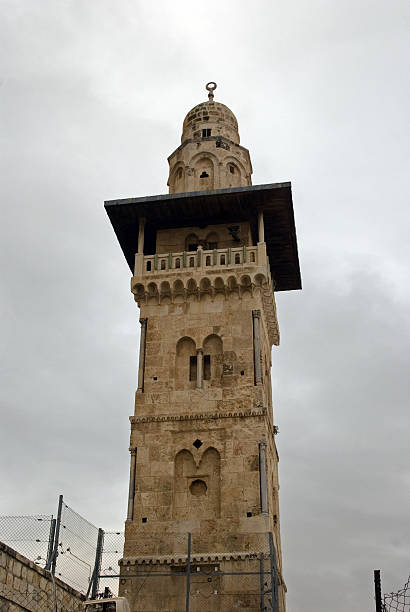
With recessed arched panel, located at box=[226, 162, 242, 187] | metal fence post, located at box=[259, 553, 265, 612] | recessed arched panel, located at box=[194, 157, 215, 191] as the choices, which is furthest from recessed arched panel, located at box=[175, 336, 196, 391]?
recessed arched panel, located at box=[226, 162, 242, 187]

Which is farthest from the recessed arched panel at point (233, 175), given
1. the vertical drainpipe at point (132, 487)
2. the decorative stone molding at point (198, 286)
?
the vertical drainpipe at point (132, 487)

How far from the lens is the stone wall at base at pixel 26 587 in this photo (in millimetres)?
13711

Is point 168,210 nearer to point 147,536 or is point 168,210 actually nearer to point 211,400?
point 211,400

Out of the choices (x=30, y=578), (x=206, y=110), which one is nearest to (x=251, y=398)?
(x=30, y=578)

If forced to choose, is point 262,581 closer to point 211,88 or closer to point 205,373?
point 205,373

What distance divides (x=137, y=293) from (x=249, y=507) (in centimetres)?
972

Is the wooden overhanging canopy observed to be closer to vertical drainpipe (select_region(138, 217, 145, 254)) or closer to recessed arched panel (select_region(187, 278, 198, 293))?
vertical drainpipe (select_region(138, 217, 145, 254))

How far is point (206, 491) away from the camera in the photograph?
→ 82.5 ft

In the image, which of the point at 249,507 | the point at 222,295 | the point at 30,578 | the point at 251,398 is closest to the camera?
the point at 30,578

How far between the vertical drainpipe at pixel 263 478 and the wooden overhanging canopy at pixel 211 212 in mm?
10215

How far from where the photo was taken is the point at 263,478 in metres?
24.6

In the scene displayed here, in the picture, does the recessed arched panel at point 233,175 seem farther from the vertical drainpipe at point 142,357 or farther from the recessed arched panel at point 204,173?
the vertical drainpipe at point 142,357

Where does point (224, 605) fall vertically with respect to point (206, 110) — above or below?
below

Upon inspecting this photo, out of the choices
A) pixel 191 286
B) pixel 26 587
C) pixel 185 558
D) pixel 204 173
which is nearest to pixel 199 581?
pixel 185 558
